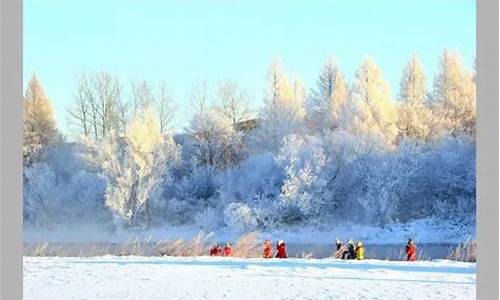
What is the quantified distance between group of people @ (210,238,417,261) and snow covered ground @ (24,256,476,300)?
129cm

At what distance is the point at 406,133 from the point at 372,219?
0.82 metres

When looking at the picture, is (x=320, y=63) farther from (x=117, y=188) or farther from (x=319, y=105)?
(x=117, y=188)

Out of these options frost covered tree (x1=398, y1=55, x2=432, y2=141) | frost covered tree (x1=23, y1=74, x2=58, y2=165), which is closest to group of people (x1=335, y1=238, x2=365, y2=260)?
frost covered tree (x1=398, y1=55, x2=432, y2=141)

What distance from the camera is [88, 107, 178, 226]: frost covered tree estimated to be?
568 centimetres

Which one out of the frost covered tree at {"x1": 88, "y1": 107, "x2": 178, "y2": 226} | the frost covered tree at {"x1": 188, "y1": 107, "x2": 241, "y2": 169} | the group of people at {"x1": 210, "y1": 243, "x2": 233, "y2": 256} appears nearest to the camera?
the group of people at {"x1": 210, "y1": 243, "x2": 233, "y2": 256}

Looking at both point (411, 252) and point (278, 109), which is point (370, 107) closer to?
point (278, 109)

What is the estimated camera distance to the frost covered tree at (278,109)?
559cm

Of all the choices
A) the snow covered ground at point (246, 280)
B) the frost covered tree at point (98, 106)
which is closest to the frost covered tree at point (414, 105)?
the frost covered tree at point (98, 106)

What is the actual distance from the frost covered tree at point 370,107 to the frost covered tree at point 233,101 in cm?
83

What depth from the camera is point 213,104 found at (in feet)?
18.7

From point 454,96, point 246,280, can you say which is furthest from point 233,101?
point 246,280

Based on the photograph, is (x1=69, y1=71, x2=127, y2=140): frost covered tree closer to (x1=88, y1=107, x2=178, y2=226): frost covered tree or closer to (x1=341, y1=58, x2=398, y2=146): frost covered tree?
(x1=88, y1=107, x2=178, y2=226): frost covered tree

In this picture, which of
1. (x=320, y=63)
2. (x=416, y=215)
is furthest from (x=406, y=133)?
(x=320, y=63)

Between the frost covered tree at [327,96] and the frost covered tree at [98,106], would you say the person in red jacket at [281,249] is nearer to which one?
the frost covered tree at [327,96]
